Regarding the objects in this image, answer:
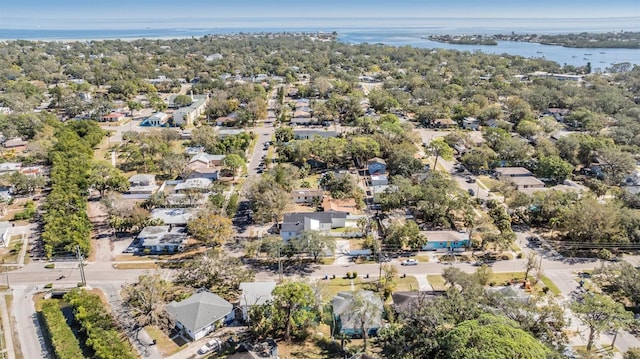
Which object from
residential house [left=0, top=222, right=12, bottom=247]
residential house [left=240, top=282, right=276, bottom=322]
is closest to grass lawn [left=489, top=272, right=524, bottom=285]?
residential house [left=240, top=282, right=276, bottom=322]

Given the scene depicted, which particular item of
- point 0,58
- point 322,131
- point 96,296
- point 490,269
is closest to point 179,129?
point 322,131

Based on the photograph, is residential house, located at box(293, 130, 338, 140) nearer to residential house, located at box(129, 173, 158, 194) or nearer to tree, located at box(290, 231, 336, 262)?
residential house, located at box(129, 173, 158, 194)

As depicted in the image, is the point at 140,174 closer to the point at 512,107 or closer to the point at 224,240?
the point at 224,240

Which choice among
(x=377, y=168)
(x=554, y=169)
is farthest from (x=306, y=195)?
(x=554, y=169)

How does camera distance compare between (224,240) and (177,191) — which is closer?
(224,240)

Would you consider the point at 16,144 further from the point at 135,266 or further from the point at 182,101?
the point at 135,266

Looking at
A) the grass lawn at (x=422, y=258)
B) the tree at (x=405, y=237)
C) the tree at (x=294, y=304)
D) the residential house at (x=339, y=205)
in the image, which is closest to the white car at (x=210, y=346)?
the tree at (x=294, y=304)
